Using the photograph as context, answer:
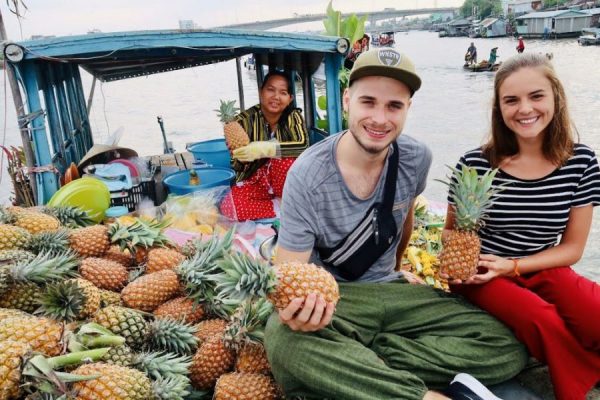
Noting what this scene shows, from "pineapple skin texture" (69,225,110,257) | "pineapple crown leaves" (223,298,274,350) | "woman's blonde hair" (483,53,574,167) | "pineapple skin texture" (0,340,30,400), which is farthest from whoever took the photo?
"pineapple skin texture" (69,225,110,257)

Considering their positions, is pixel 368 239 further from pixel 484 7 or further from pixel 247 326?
Result: pixel 484 7

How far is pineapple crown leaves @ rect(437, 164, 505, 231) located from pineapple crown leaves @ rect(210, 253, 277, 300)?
1354 mm

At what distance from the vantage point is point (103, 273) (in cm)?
276

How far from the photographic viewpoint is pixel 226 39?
17.1ft

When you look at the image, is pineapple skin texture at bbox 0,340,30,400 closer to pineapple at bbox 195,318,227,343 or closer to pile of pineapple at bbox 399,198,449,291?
pineapple at bbox 195,318,227,343

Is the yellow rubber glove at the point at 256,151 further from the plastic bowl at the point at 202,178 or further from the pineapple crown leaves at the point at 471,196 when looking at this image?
the pineapple crown leaves at the point at 471,196

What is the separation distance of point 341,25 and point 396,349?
7.21 m

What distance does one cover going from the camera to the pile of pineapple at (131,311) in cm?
189

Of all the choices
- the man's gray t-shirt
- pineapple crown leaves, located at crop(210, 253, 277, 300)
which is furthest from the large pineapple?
pineapple crown leaves, located at crop(210, 253, 277, 300)

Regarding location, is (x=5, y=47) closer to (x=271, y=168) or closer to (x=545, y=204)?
(x=271, y=168)

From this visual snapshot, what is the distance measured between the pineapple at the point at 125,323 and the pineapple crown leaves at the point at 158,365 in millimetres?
129

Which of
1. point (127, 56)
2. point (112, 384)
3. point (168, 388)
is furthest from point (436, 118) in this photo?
point (112, 384)

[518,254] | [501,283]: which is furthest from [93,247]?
[518,254]

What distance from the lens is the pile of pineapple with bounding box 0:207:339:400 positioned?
1.89 m
